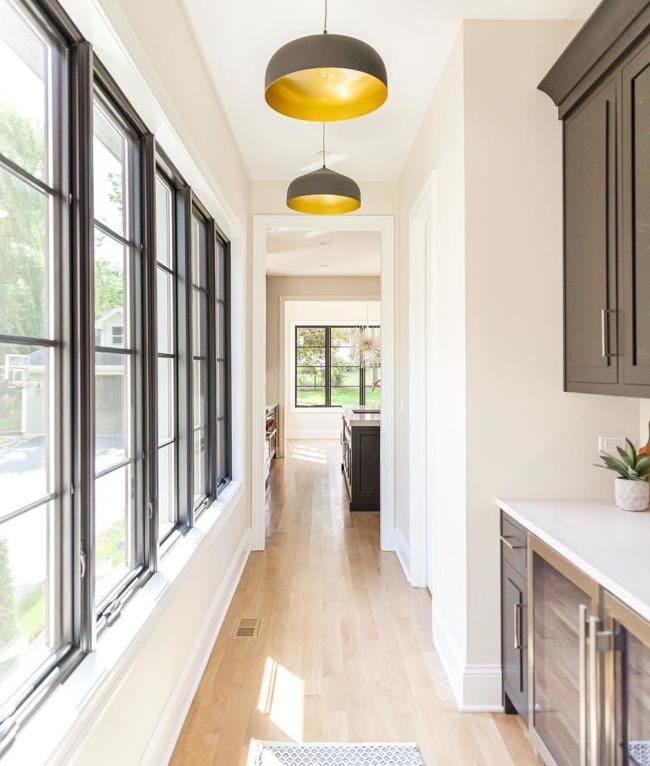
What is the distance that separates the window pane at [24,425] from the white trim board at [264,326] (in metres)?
3.10

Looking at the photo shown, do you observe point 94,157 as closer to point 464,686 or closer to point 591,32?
point 591,32

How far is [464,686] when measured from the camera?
2.38 metres

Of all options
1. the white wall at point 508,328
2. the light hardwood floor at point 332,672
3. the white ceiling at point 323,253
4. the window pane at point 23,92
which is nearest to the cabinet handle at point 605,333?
the white wall at point 508,328

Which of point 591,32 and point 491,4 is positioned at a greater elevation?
point 491,4

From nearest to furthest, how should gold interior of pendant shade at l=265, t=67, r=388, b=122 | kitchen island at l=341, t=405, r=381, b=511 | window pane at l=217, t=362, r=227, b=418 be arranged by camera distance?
gold interior of pendant shade at l=265, t=67, r=388, b=122, window pane at l=217, t=362, r=227, b=418, kitchen island at l=341, t=405, r=381, b=511

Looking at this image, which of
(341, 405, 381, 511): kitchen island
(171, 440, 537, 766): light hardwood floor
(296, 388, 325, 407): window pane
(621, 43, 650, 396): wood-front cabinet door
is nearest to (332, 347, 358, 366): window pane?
(296, 388, 325, 407): window pane

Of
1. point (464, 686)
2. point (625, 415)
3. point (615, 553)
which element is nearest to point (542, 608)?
point (615, 553)

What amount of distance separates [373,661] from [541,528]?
1.33 metres

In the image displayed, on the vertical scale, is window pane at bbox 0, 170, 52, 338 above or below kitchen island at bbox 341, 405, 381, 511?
above

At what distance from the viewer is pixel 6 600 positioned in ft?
4.03

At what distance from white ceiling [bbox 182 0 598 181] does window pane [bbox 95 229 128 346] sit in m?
1.19

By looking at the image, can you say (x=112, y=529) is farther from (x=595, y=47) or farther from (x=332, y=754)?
(x=595, y=47)

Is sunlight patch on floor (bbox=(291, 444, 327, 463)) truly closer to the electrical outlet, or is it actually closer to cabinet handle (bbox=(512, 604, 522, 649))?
the electrical outlet

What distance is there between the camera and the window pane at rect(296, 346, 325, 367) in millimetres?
12516
